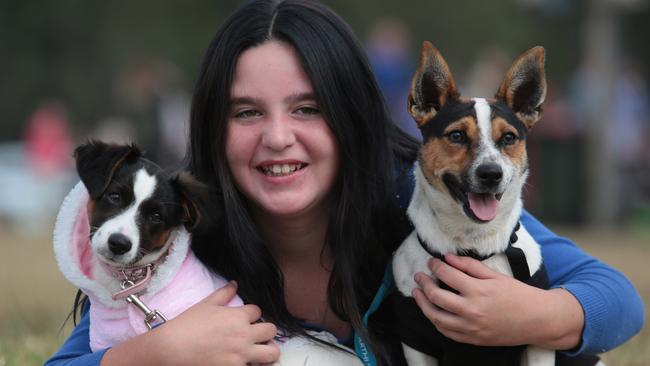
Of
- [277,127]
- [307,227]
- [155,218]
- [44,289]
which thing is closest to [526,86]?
[277,127]

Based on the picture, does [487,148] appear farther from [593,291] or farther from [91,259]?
[91,259]

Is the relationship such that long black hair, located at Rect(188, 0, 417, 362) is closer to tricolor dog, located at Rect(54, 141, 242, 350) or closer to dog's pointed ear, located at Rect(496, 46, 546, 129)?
tricolor dog, located at Rect(54, 141, 242, 350)

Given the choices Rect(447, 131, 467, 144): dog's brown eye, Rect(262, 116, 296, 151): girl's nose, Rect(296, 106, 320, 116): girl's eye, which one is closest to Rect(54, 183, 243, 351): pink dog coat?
Rect(262, 116, 296, 151): girl's nose

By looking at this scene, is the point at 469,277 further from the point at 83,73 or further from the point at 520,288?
the point at 83,73

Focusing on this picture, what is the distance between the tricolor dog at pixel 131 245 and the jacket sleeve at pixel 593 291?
0.92 m

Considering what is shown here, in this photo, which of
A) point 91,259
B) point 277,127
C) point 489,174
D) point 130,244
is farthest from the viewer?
point 91,259

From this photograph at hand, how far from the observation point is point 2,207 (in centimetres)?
1572

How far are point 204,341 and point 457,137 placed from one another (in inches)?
43.1

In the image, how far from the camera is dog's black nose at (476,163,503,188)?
3023mm

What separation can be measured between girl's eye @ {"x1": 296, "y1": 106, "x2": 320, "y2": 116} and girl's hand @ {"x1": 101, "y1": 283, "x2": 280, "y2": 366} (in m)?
0.72

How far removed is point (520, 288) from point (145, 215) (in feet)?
4.29

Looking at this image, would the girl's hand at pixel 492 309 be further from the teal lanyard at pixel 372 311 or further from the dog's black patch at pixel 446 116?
the dog's black patch at pixel 446 116

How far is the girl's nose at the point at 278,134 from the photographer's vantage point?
10.6 feet

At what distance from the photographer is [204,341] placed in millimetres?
3080
